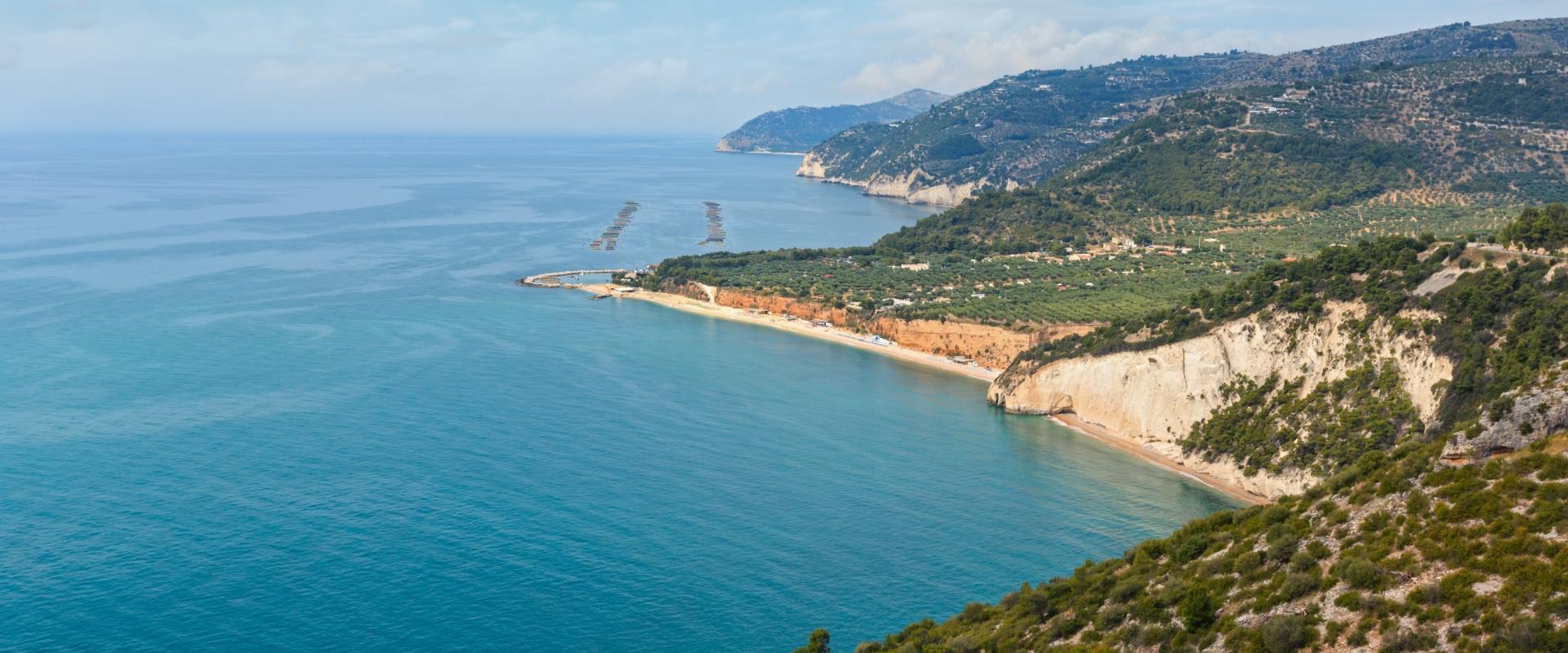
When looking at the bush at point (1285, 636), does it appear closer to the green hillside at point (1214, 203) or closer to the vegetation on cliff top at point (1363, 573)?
the vegetation on cliff top at point (1363, 573)

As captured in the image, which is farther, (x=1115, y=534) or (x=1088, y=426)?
(x=1088, y=426)

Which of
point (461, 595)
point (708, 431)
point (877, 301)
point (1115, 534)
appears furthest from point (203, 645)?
point (877, 301)

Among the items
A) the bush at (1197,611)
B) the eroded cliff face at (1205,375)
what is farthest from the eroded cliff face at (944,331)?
the bush at (1197,611)

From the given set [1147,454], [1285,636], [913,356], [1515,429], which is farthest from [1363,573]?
[913,356]

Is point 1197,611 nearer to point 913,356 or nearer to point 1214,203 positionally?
point 913,356

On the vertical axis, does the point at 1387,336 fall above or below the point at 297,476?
above

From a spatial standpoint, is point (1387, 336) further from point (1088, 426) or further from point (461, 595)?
point (461, 595)

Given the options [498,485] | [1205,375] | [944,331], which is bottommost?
[498,485]

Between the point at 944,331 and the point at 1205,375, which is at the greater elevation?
the point at 1205,375
